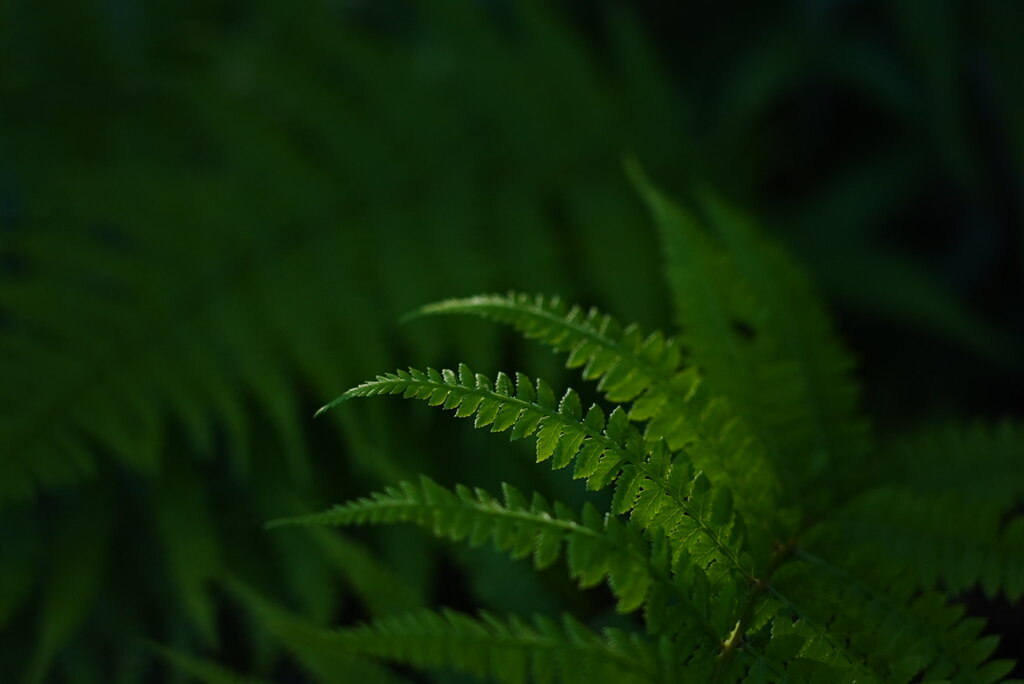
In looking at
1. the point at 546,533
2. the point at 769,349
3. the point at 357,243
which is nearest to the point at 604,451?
the point at 546,533

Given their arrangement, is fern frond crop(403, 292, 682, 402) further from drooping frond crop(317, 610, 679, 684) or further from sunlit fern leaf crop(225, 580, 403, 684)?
sunlit fern leaf crop(225, 580, 403, 684)

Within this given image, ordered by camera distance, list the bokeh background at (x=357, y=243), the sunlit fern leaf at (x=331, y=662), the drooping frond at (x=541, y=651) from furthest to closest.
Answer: the bokeh background at (x=357, y=243) < the sunlit fern leaf at (x=331, y=662) < the drooping frond at (x=541, y=651)

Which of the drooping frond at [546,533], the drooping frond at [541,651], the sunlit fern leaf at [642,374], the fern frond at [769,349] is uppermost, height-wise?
the fern frond at [769,349]

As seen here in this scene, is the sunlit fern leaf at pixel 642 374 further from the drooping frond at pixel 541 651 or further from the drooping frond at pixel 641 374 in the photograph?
the drooping frond at pixel 541 651

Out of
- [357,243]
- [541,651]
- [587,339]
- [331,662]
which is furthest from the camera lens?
[357,243]

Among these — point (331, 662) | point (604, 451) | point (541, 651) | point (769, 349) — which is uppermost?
point (769, 349)

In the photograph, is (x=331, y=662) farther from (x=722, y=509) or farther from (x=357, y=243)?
(x=357, y=243)

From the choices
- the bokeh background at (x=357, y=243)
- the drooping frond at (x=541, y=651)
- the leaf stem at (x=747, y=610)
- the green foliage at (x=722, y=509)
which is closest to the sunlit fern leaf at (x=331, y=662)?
the bokeh background at (x=357, y=243)
